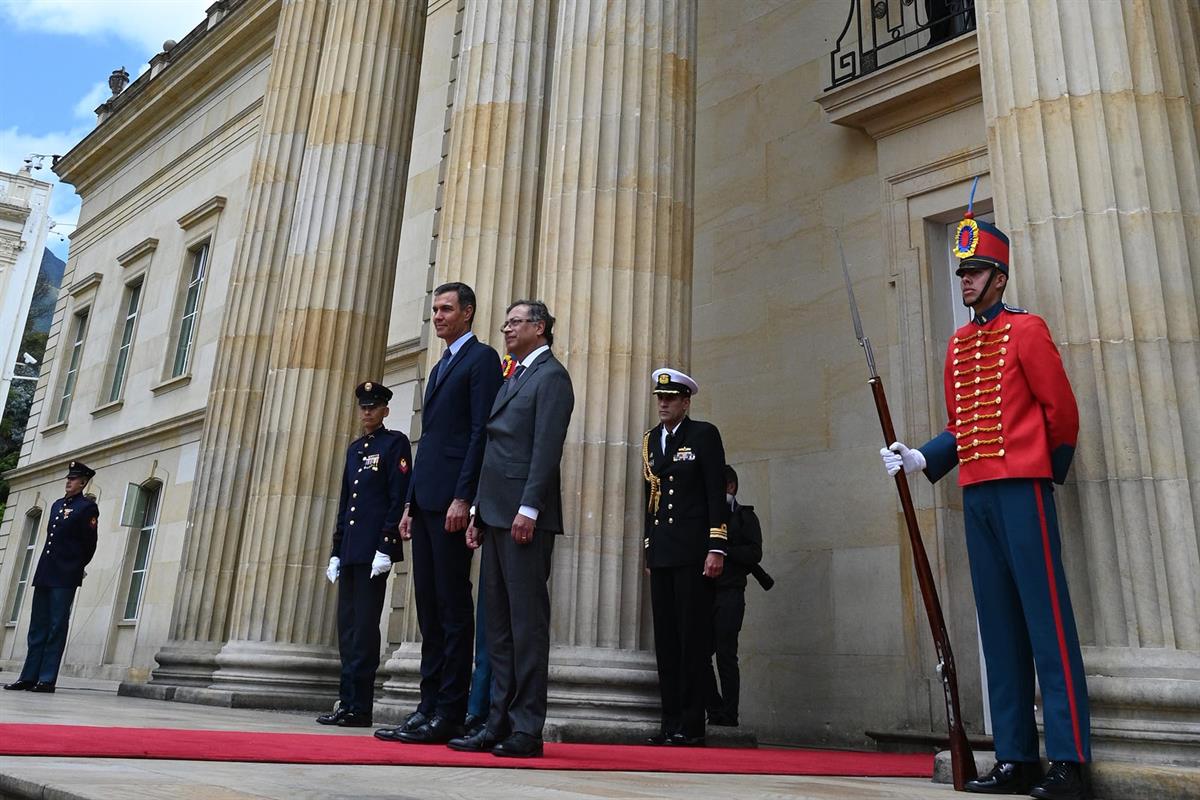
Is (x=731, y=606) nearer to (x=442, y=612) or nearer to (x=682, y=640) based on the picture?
(x=682, y=640)

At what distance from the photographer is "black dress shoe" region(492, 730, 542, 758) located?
4547 millimetres

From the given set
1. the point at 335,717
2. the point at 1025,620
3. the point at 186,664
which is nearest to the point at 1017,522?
the point at 1025,620

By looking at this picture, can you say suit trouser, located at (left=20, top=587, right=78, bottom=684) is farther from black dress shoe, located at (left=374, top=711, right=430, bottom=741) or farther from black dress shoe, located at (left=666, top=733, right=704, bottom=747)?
black dress shoe, located at (left=666, top=733, right=704, bottom=747)

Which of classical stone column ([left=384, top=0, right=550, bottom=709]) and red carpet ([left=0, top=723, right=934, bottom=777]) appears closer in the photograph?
A: red carpet ([left=0, top=723, right=934, bottom=777])

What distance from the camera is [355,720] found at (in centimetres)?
719

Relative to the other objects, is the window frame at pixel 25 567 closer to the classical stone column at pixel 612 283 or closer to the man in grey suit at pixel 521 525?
the classical stone column at pixel 612 283

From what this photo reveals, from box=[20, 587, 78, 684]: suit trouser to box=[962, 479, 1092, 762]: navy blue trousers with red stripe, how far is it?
881 centimetres

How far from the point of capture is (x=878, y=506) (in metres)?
8.30

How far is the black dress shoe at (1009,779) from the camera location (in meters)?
3.87

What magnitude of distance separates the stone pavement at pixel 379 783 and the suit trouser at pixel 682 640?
160 centimetres

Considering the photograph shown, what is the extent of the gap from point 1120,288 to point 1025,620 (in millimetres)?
1352

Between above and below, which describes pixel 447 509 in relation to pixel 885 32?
below

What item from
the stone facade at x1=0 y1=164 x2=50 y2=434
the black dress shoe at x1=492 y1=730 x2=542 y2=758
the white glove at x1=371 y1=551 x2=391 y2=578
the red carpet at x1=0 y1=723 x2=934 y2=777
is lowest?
the red carpet at x1=0 y1=723 x2=934 y2=777

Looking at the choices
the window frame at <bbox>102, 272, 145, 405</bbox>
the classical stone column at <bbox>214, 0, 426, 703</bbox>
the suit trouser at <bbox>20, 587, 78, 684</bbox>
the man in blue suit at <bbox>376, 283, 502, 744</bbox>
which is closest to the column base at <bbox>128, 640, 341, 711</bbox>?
the classical stone column at <bbox>214, 0, 426, 703</bbox>
